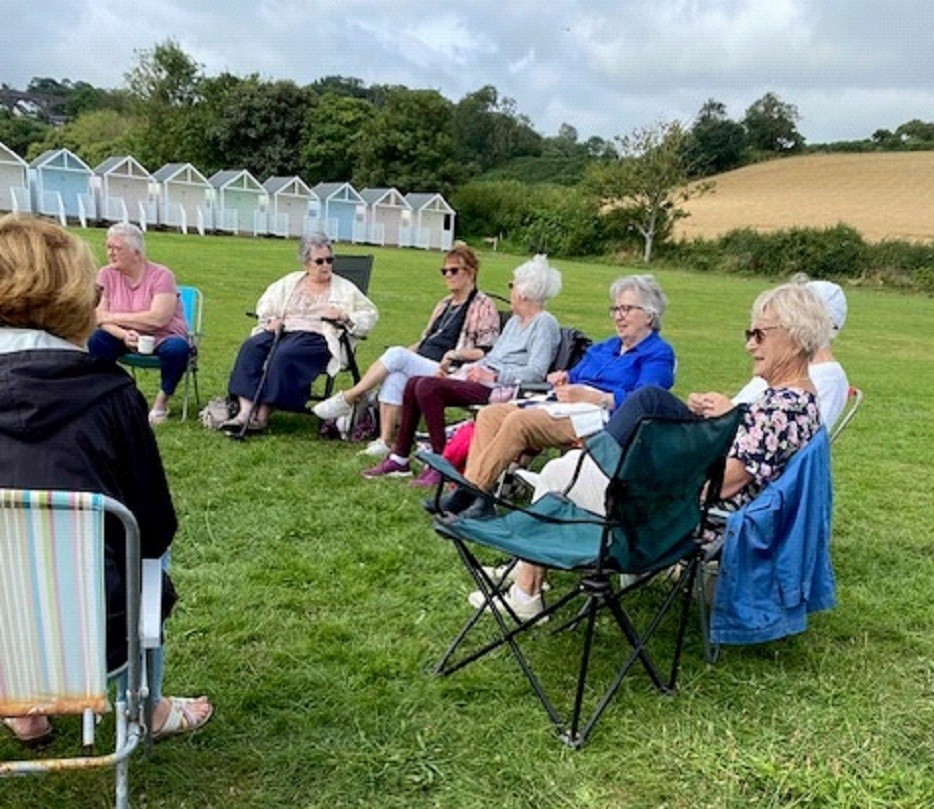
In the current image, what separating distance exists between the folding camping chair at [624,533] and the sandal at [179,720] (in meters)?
0.77

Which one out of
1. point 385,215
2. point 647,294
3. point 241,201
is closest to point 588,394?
point 647,294

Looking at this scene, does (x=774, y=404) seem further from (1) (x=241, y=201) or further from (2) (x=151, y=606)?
(1) (x=241, y=201)

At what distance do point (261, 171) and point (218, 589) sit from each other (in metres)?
52.0

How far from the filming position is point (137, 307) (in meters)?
5.43

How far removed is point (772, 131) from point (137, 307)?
7323 cm

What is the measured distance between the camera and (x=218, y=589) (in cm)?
327

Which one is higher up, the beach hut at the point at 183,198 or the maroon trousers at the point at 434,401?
the beach hut at the point at 183,198

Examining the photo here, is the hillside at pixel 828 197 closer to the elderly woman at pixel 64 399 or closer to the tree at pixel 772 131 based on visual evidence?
the tree at pixel 772 131

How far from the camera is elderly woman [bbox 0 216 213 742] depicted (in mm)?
1749

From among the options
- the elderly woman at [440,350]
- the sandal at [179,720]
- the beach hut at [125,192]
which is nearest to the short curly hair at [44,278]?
the sandal at [179,720]

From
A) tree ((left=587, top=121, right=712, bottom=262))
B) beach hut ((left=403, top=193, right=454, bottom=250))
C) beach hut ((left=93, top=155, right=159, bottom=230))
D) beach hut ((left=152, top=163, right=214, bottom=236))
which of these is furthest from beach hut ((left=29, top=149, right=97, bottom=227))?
tree ((left=587, top=121, right=712, bottom=262))

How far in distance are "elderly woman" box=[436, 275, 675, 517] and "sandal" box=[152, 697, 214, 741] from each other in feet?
4.71

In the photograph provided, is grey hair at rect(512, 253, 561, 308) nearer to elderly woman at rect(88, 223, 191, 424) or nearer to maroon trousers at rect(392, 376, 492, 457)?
maroon trousers at rect(392, 376, 492, 457)

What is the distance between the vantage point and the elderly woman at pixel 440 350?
16.9 ft
